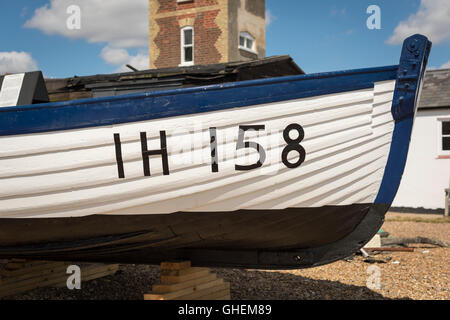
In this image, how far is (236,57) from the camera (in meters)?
18.5

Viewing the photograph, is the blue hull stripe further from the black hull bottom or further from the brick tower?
the brick tower

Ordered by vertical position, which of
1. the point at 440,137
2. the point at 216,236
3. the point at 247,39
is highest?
the point at 247,39

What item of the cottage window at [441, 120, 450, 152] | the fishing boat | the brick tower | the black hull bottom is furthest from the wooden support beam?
the brick tower

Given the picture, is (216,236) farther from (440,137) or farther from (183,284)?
(440,137)

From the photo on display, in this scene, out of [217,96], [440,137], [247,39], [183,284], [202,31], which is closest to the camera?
[217,96]

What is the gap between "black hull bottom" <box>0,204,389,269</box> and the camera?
3785mm

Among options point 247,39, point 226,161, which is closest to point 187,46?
point 247,39

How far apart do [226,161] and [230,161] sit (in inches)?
1.2

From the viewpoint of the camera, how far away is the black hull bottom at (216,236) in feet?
12.4

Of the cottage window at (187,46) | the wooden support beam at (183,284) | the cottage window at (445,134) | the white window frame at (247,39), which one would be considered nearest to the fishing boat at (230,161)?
the wooden support beam at (183,284)

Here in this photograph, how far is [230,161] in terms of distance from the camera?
359 cm

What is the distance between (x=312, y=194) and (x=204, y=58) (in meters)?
15.4

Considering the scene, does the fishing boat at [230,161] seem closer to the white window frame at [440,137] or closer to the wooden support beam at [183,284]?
the wooden support beam at [183,284]

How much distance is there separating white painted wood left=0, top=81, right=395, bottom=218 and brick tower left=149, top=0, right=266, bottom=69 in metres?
14.8
